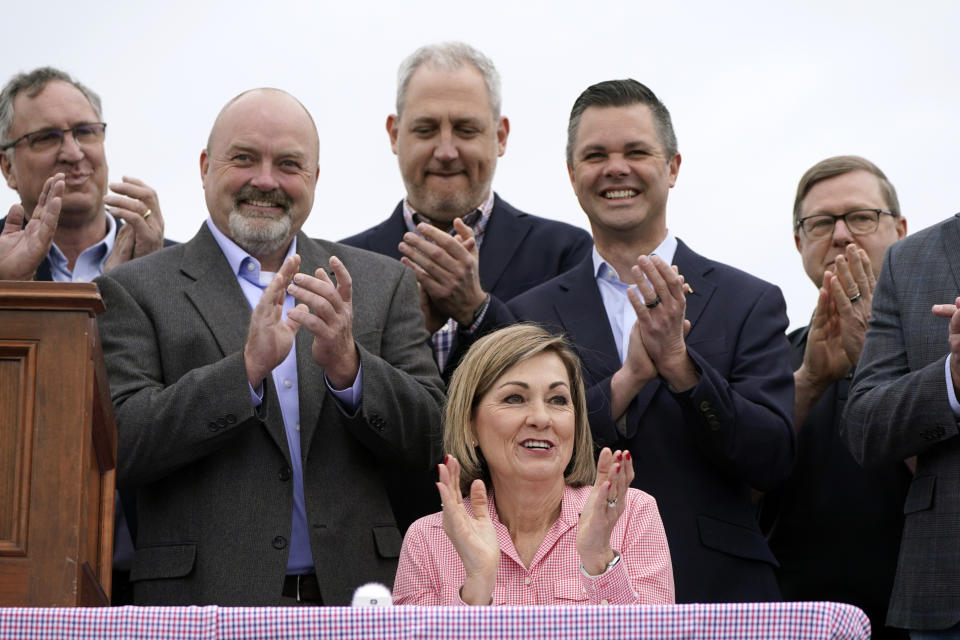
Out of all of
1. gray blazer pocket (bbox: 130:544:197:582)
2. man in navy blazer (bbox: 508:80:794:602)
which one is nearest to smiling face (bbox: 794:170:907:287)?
man in navy blazer (bbox: 508:80:794:602)

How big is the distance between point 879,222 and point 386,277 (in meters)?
1.98

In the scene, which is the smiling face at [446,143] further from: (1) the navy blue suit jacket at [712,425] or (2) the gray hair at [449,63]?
(1) the navy blue suit jacket at [712,425]

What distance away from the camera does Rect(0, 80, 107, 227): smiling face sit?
527 cm

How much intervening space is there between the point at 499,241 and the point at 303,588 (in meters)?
1.75

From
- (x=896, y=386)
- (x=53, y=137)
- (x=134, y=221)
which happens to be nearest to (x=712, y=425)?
(x=896, y=386)

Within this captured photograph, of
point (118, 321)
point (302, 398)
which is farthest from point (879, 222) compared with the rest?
point (118, 321)

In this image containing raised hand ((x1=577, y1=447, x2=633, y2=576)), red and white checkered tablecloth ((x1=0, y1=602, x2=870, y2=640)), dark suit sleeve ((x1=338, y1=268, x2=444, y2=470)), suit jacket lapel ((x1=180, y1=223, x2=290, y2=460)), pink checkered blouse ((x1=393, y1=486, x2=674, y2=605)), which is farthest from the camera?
suit jacket lapel ((x1=180, y1=223, x2=290, y2=460))

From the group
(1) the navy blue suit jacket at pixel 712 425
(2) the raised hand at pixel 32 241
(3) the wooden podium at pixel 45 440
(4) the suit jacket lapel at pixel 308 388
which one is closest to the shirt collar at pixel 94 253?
(2) the raised hand at pixel 32 241

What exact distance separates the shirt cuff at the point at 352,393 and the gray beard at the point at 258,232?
639 mm

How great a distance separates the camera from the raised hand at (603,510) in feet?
10.7

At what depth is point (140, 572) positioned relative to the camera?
3.97 metres

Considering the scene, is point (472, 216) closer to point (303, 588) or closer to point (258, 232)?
point (258, 232)

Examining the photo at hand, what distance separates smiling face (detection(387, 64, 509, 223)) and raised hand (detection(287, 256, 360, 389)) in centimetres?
131

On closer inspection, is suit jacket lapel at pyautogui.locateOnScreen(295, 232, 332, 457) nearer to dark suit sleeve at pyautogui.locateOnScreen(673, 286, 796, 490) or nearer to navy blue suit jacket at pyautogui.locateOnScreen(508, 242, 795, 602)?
navy blue suit jacket at pyautogui.locateOnScreen(508, 242, 795, 602)
